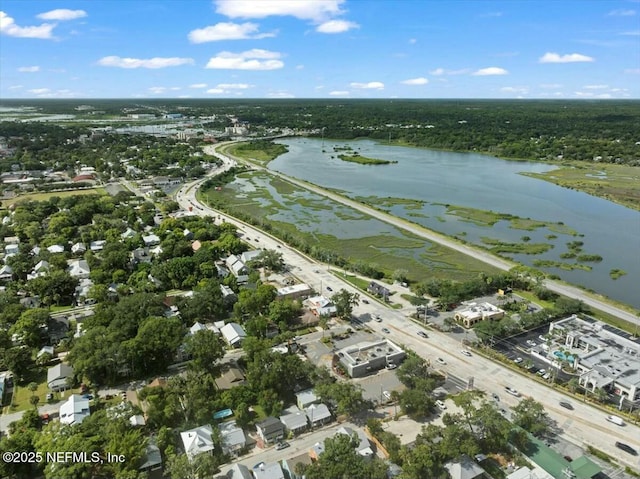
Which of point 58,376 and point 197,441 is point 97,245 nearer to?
point 58,376

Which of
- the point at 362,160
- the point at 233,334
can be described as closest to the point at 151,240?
the point at 233,334

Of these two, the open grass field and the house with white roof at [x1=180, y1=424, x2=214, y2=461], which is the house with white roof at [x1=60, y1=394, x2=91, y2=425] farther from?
the open grass field

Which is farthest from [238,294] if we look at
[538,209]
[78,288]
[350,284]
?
[538,209]

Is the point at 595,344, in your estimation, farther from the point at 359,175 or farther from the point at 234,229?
the point at 359,175

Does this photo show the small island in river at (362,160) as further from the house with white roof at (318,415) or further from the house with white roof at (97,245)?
the house with white roof at (318,415)

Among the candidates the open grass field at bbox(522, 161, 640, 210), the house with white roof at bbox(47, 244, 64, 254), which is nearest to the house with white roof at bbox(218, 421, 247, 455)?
the house with white roof at bbox(47, 244, 64, 254)

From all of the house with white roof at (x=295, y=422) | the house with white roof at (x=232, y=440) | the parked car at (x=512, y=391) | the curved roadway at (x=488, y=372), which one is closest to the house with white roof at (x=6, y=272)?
the curved roadway at (x=488, y=372)
